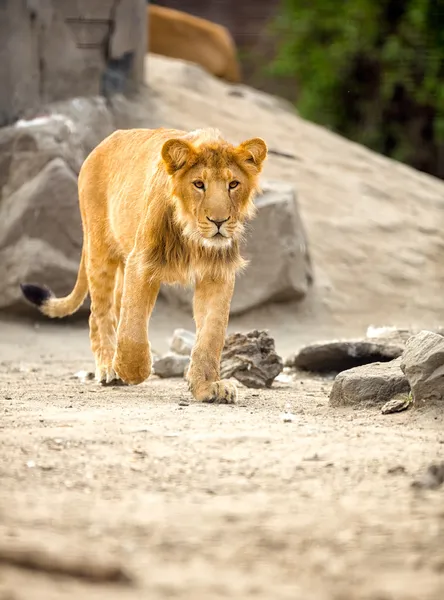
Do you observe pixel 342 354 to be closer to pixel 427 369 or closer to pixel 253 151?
pixel 253 151

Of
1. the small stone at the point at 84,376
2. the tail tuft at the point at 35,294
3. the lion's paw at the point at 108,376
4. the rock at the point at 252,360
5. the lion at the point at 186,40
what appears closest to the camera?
the lion's paw at the point at 108,376

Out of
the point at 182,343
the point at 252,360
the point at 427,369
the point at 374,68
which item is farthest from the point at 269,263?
the point at 374,68

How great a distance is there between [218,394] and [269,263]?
4357 millimetres

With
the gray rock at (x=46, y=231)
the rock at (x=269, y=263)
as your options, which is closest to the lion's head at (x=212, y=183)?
the gray rock at (x=46, y=231)

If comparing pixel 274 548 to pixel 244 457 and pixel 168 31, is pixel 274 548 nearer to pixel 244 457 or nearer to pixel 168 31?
pixel 244 457

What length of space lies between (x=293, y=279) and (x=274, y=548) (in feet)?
21.8

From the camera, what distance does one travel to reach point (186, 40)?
15.5 meters

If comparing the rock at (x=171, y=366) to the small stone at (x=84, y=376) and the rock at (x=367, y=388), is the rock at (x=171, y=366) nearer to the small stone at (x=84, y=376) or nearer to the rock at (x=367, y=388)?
the small stone at (x=84, y=376)

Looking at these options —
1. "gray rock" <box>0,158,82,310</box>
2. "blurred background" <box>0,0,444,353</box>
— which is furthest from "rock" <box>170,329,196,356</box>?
"gray rock" <box>0,158,82,310</box>

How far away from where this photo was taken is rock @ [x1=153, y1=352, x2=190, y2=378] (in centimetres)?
647

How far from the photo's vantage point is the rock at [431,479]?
130 inches

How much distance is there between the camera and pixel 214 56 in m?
15.8

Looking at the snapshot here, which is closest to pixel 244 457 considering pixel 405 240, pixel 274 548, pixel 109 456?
pixel 109 456

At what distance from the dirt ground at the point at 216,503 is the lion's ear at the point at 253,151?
1130 mm
